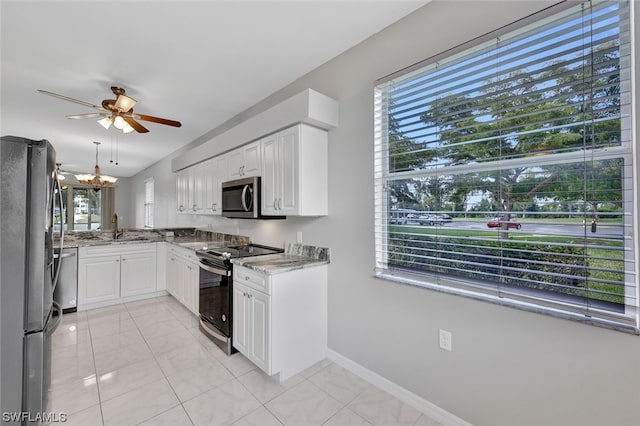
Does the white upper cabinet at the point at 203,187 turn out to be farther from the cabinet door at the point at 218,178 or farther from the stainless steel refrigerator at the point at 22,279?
the stainless steel refrigerator at the point at 22,279

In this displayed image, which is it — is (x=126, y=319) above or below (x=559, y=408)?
below

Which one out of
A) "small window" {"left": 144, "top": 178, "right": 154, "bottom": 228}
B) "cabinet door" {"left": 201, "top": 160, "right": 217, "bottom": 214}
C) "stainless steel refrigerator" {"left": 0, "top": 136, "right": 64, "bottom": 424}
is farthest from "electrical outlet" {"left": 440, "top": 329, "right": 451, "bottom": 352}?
"small window" {"left": 144, "top": 178, "right": 154, "bottom": 228}

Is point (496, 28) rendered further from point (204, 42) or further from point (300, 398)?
point (300, 398)

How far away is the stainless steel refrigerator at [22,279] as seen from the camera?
1488mm

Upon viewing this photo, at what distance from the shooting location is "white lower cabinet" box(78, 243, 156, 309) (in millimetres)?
3855

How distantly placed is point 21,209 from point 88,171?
933cm

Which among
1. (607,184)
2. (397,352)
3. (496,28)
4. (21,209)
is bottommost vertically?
(397,352)

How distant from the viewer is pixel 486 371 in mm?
1587

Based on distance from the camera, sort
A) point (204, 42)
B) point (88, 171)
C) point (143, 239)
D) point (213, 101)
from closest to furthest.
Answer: point (204, 42) < point (213, 101) < point (143, 239) < point (88, 171)

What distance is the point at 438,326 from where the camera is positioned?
1.79 meters

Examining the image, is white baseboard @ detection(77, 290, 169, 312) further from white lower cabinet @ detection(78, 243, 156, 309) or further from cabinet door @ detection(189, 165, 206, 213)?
cabinet door @ detection(189, 165, 206, 213)

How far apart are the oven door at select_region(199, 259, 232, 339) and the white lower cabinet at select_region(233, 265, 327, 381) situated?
0.33 feet

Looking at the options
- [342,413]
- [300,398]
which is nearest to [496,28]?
[342,413]

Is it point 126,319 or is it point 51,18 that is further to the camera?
point 126,319
